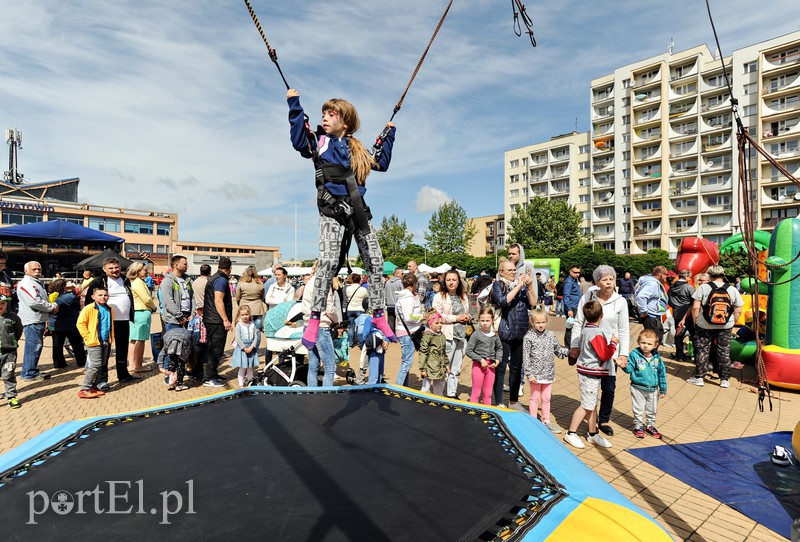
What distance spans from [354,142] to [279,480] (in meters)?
2.27

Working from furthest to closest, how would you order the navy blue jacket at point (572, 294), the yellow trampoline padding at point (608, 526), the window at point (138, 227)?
1. the window at point (138, 227)
2. the navy blue jacket at point (572, 294)
3. the yellow trampoline padding at point (608, 526)

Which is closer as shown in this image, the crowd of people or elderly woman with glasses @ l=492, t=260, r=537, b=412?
the crowd of people

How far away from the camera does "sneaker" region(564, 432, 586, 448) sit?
3.96 m

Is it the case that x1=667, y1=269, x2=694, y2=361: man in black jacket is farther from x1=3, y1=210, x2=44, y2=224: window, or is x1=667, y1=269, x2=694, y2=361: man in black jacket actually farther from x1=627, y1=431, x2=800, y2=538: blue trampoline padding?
x1=3, y1=210, x2=44, y2=224: window

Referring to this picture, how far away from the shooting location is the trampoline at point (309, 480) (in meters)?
1.65

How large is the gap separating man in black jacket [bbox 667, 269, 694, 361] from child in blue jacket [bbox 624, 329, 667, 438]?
365cm

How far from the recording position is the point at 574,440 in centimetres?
400

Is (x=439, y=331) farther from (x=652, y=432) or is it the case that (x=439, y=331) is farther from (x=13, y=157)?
(x=13, y=157)

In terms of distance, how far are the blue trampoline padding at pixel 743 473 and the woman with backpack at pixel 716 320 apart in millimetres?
2134

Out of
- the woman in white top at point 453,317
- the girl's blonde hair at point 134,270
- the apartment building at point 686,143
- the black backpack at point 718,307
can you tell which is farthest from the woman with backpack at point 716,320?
Result: the apartment building at point 686,143

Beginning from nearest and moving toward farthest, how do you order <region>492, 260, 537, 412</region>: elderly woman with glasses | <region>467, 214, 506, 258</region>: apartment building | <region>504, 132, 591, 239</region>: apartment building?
<region>492, 260, 537, 412</region>: elderly woman with glasses < <region>504, 132, 591, 239</region>: apartment building < <region>467, 214, 506, 258</region>: apartment building

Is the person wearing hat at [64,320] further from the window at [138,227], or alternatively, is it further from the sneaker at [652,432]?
the window at [138,227]

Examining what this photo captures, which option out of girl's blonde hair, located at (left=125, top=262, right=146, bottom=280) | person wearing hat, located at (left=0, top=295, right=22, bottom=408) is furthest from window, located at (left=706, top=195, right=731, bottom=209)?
person wearing hat, located at (left=0, top=295, right=22, bottom=408)

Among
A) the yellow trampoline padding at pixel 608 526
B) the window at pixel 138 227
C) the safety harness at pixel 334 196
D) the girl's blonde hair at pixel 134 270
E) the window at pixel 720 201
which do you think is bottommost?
the yellow trampoline padding at pixel 608 526
